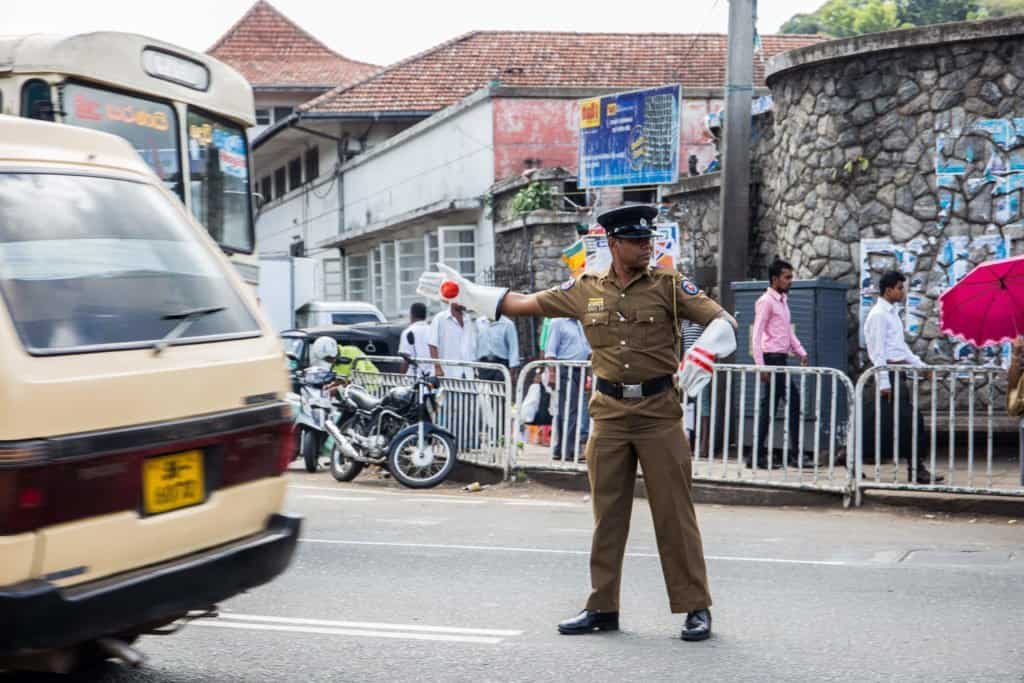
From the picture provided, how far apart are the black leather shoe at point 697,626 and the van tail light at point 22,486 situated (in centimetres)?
301

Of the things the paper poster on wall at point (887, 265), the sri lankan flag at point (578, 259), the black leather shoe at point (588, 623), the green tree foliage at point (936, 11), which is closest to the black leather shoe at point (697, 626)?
the black leather shoe at point (588, 623)

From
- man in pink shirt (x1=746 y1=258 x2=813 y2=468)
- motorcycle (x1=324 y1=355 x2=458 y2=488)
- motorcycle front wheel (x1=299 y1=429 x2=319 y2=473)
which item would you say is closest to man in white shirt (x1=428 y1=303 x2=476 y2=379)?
motorcycle (x1=324 y1=355 x2=458 y2=488)

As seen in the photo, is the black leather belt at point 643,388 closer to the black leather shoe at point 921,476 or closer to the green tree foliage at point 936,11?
the black leather shoe at point 921,476

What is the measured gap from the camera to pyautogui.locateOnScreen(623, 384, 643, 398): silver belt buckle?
620 centimetres

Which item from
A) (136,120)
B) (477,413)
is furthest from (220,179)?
(477,413)

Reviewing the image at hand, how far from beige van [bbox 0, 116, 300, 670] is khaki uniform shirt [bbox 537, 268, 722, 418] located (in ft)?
5.65

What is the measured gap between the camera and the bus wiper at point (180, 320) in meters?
4.68

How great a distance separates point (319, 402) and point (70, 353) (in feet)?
32.3

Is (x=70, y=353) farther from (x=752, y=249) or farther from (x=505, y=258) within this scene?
(x=505, y=258)

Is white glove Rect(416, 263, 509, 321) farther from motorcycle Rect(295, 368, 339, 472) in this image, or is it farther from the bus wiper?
motorcycle Rect(295, 368, 339, 472)

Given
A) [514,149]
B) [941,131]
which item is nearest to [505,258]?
[514,149]

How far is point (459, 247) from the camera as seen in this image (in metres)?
24.6

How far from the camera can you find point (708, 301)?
6.16 metres

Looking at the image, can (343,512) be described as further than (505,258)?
No
